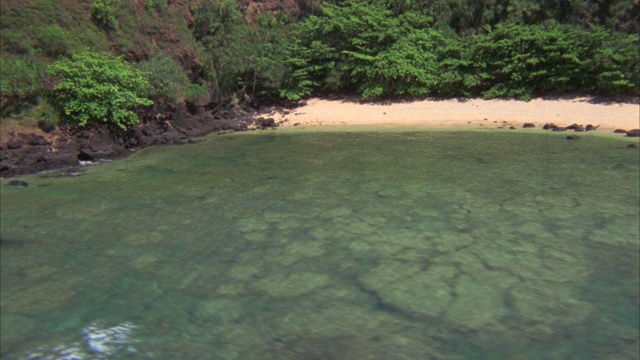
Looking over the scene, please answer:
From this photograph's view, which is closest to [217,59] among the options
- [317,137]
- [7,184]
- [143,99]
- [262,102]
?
[262,102]

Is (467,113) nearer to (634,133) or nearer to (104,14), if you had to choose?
(634,133)

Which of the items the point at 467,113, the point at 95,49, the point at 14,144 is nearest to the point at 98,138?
the point at 14,144

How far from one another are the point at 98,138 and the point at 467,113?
58.8 feet

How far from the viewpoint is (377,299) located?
8570 mm

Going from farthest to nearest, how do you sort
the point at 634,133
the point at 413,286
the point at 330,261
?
the point at 634,133
the point at 330,261
the point at 413,286

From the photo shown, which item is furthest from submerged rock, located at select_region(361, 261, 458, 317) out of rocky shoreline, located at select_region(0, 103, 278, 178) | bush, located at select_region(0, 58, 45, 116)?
bush, located at select_region(0, 58, 45, 116)

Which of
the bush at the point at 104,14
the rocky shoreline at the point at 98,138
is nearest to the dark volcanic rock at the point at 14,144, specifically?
the rocky shoreline at the point at 98,138

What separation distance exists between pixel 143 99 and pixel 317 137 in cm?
821

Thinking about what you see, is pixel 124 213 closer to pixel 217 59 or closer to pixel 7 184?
pixel 7 184

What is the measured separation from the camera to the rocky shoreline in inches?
757

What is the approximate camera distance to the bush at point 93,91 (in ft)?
70.0

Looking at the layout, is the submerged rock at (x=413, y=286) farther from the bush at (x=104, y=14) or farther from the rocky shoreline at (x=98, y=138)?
the bush at (x=104, y=14)

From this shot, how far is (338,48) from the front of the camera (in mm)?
30797

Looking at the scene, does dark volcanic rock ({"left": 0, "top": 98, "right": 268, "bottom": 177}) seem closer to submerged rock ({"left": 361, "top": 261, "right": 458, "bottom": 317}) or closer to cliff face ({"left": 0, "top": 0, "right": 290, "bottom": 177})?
cliff face ({"left": 0, "top": 0, "right": 290, "bottom": 177})
